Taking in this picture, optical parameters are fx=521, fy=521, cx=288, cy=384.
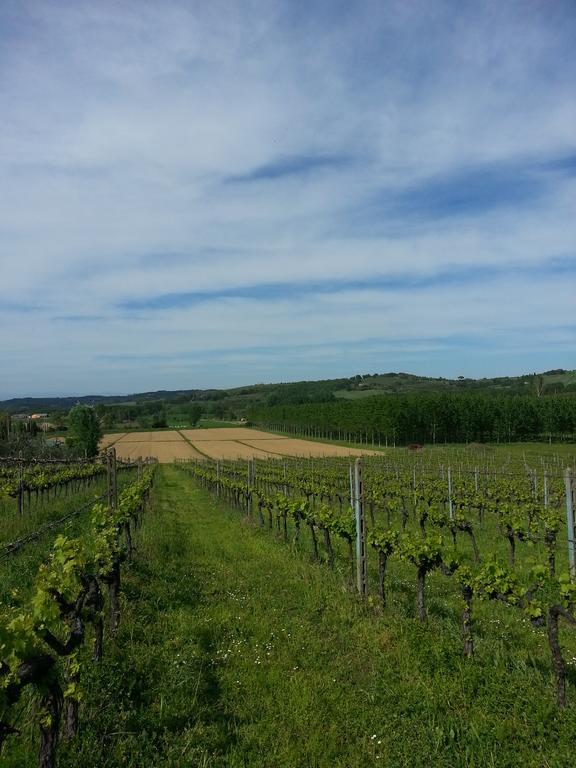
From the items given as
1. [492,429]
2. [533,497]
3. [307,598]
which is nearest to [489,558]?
[307,598]

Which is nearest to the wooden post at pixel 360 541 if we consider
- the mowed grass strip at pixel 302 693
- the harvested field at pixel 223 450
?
the mowed grass strip at pixel 302 693

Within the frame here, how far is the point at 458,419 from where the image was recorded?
259 feet

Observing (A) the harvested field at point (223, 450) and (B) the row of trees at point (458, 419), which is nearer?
(A) the harvested field at point (223, 450)

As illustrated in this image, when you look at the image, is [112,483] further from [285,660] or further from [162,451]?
[162,451]

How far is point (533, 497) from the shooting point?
18.0 m

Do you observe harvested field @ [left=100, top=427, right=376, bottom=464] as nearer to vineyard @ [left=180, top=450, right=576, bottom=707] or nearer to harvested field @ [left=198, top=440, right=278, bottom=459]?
harvested field @ [left=198, top=440, right=278, bottom=459]

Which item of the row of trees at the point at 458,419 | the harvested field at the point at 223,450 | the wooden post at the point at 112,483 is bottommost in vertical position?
the harvested field at the point at 223,450

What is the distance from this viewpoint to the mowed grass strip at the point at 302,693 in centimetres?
459

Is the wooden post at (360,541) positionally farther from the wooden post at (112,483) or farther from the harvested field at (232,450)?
the harvested field at (232,450)

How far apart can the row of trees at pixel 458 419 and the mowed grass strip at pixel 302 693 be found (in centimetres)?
6791

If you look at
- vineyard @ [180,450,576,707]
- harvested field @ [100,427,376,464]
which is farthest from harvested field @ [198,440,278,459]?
vineyard @ [180,450,576,707]

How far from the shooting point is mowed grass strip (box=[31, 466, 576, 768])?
4.59 m

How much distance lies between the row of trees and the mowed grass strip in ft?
223

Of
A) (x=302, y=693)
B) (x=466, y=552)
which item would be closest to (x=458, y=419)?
(x=466, y=552)
